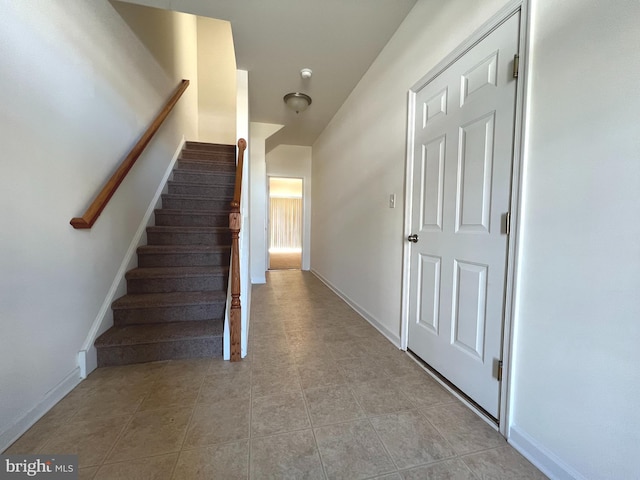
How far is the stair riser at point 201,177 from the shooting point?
3218mm

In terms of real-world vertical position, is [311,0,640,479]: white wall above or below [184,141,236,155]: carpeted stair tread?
below

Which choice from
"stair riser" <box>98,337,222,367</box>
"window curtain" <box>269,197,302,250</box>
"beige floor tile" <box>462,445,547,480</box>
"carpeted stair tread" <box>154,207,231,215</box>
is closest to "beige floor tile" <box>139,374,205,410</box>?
"stair riser" <box>98,337,222,367</box>

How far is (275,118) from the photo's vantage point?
11.8 feet

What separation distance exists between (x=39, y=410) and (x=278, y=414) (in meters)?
1.15

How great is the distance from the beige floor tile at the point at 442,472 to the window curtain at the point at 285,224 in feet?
26.1

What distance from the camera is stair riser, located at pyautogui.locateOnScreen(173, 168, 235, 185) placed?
3218 millimetres

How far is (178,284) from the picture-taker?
7.09 ft

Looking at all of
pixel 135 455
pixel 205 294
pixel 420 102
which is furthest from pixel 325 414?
pixel 420 102

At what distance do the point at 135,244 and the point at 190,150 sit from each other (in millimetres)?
2106

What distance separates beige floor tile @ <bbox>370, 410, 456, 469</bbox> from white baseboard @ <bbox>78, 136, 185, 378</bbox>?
1.71 meters

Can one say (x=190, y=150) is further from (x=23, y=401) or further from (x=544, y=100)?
(x=544, y=100)

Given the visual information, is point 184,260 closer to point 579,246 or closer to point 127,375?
point 127,375

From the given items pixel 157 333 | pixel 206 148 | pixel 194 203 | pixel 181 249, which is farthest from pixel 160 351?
pixel 206 148

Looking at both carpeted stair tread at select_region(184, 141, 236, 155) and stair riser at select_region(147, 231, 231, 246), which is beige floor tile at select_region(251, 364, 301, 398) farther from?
carpeted stair tread at select_region(184, 141, 236, 155)
